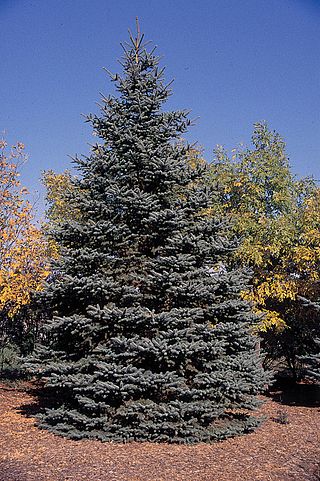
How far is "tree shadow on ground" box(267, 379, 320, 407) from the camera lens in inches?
439

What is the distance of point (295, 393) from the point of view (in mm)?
12508

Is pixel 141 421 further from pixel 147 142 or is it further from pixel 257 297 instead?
pixel 257 297

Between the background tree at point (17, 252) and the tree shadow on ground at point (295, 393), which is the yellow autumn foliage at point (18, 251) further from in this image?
the tree shadow on ground at point (295, 393)

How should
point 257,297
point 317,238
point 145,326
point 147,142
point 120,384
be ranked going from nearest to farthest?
point 120,384 < point 145,326 < point 147,142 < point 317,238 < point 257,297

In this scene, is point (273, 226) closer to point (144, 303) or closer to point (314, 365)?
point (314, 365)

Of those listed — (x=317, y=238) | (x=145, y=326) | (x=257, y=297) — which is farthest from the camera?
(x=257, y=297)

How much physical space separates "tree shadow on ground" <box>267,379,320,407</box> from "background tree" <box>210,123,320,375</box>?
5.27 ft

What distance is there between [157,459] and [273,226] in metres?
6.95

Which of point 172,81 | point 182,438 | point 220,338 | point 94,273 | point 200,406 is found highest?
point 172,81

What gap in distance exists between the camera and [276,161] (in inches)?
489

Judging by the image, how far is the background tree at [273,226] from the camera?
11070mm

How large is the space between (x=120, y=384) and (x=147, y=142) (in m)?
4.09

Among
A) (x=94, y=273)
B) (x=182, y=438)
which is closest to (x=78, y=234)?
(x=94, y=273)

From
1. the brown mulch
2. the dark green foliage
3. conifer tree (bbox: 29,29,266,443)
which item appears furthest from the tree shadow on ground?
conifer tree (bbox: 29,29,266,443)
